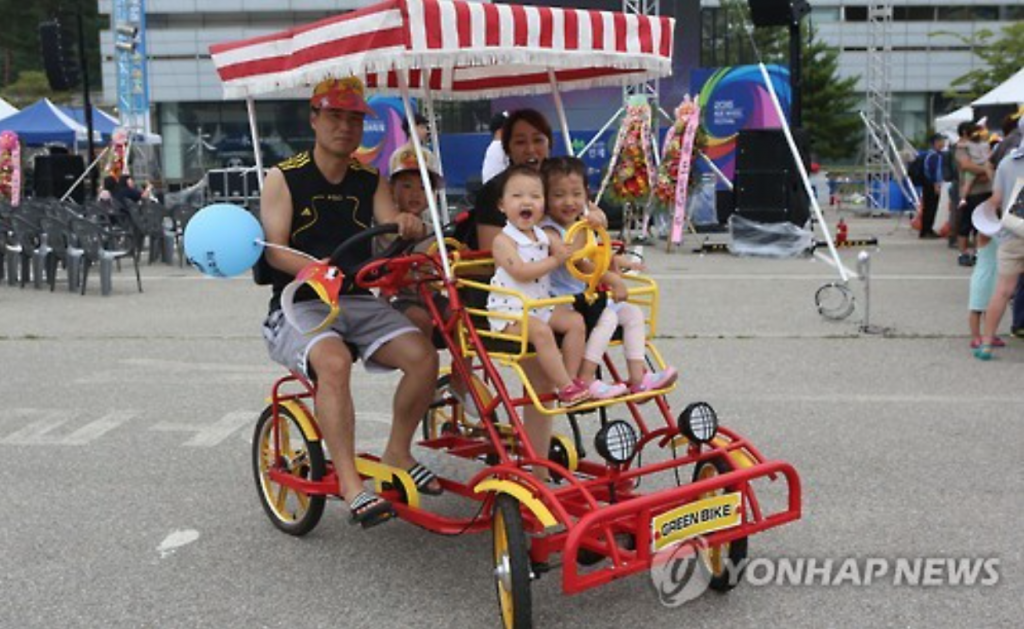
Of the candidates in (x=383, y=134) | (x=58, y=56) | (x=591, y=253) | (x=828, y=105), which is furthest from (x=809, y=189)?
(x=828, y=105)

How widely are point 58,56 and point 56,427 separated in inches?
817

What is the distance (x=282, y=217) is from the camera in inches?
187

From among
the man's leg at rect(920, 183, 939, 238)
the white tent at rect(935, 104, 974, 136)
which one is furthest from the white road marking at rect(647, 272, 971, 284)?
the white tent at rect(935, 104, 974, 136)

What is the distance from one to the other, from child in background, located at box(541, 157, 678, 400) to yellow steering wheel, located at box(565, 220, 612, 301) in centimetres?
6

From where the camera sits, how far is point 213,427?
7059 mm

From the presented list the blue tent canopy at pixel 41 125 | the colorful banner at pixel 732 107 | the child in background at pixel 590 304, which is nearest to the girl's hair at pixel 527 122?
the child in background at pixel 590 304

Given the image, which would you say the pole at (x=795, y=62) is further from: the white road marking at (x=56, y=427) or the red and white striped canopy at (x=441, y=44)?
the white road marking at (x=56, y=427)

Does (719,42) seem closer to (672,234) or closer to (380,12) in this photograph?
(672,234)

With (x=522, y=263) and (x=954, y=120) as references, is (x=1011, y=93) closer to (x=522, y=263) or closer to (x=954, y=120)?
(x=954, y=120)

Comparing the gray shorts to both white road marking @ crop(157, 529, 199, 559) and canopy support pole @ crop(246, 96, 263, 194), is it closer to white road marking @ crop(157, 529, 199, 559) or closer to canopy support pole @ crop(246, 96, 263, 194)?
canopy support pole @ crop(246, 96, 263, 194)

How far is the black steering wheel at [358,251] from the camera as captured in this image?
450 cm

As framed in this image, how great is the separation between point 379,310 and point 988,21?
2504 inches

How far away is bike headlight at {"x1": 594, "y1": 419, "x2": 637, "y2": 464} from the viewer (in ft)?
13.4

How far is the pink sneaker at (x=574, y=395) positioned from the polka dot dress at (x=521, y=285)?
0.93 ft
